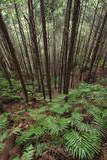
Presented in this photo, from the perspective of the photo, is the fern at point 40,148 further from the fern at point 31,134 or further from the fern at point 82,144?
the fern at point 82,144

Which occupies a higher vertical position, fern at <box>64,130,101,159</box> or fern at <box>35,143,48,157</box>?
fern at <box>64,130,101,159</box>

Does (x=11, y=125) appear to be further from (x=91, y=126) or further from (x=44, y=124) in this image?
(x=91, y=126)

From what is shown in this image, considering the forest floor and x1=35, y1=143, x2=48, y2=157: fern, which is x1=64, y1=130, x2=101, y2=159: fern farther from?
x1=35, y1=143, x2=48, y2=157: fern

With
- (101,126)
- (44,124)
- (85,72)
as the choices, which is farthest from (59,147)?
(85,72)

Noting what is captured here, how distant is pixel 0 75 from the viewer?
23.8 feet

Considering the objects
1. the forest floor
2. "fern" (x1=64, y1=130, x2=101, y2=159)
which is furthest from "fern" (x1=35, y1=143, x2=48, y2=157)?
"fern" (x1=64, y1=130, x2=101, y2=159)

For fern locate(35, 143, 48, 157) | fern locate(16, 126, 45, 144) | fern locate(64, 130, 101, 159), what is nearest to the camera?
fern locate(64, 130, 101, 159)

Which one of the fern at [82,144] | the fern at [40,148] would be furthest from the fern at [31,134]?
the fern at [82,144]

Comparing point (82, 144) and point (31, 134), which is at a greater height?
point (82, 144)

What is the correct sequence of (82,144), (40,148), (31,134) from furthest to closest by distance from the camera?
(31,134)
(40,148)
(82,144)

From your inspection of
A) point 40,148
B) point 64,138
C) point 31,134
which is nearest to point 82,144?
point 64,138

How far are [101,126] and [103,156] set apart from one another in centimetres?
46

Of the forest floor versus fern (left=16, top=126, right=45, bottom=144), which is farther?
fern (left=16, top=126, right=45, bottom=144)

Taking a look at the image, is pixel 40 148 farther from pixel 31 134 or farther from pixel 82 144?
A: pixel 82 144
